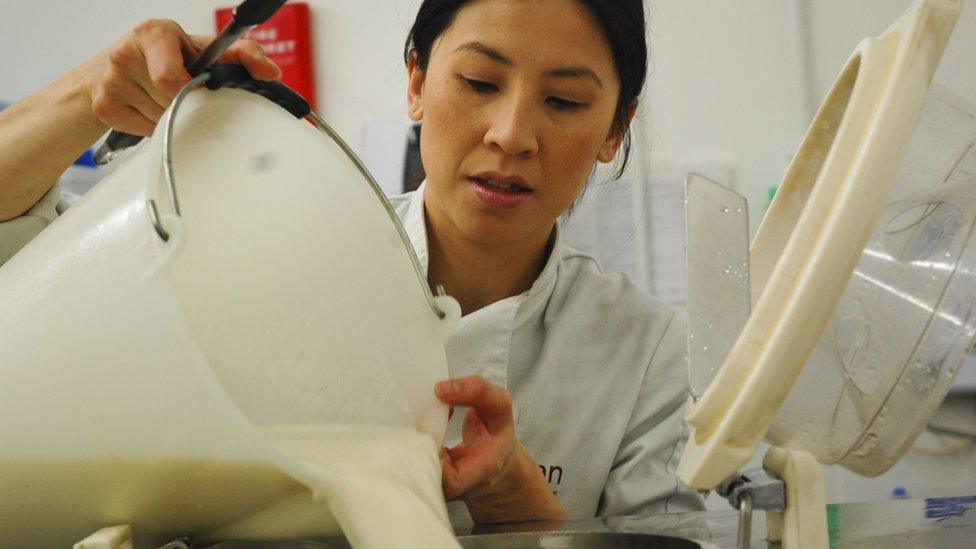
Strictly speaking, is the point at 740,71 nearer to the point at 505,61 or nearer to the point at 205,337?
the point at 505,61

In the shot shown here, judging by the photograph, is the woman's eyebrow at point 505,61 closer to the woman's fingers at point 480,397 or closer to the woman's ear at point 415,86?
the woman's ear at point 415,86

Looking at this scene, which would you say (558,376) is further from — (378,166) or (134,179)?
(378,166)

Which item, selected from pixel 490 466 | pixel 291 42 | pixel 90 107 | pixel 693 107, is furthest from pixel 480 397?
pixel 291 42

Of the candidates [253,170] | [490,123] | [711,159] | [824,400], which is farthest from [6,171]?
[711,159]

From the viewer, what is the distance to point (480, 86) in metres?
1.03

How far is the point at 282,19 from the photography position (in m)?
2.44

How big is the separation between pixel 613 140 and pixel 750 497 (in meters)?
0.67

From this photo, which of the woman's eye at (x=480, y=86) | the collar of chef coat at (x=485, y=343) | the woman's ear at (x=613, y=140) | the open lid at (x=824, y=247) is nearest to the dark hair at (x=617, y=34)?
the woman's ear at (x=613, y=140)

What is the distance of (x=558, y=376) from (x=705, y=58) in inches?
55.3

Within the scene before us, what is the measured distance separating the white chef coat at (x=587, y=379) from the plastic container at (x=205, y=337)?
0.28 metres

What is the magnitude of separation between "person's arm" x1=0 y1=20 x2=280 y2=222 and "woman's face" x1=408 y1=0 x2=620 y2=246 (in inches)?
10.6

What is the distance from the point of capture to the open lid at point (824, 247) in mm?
496

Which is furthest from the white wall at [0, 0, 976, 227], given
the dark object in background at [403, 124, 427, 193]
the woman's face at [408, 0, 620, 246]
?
the woman's face at [408, 0, 620, 246]

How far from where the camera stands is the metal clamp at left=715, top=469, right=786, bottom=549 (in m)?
0.62
